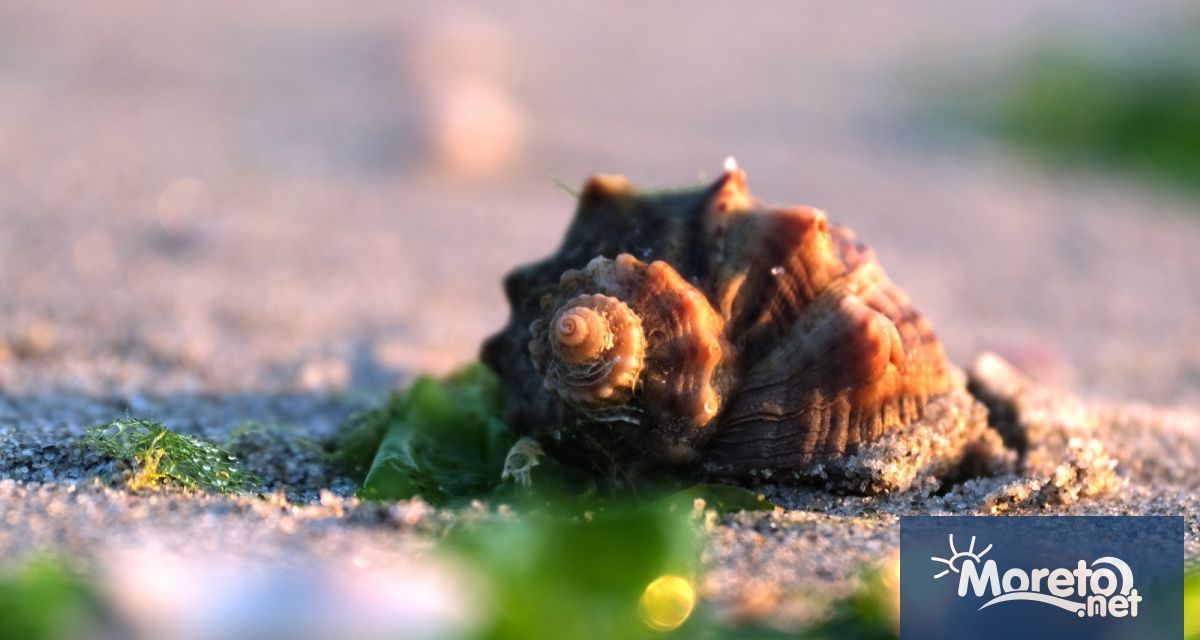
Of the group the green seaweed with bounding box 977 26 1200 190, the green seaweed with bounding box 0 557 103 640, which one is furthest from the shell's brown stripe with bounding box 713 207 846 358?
the green seaweed with bounding box 977 26 1200 190

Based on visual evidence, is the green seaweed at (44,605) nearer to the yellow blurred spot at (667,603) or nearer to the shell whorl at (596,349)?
the yellow blurred spot at (667,603)

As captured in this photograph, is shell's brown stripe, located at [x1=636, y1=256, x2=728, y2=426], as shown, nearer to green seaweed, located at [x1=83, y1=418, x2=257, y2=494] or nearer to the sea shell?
the sea shell

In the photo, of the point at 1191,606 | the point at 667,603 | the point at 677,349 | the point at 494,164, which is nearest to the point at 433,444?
the point at 677,349

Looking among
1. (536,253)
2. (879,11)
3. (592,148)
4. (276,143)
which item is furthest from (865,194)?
(879,11)

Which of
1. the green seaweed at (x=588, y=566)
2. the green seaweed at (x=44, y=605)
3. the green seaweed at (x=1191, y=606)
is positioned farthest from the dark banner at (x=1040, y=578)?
the green seaweed at (x=44, y=605)

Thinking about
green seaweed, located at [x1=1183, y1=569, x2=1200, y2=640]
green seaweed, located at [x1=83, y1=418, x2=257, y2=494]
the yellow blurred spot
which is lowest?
the yellow blurred spot

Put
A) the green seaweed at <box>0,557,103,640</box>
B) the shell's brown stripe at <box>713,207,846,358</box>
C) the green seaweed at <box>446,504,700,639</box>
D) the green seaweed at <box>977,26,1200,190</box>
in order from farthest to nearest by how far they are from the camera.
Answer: the green seaweed at <box>977,26,1200,190</box> → the shell's brown stripe at <box>713,207,846,358</box> → the green seaweed at <box>446,504,700,639</box> → the green seaweed at <box>0,557,103,640</box>
